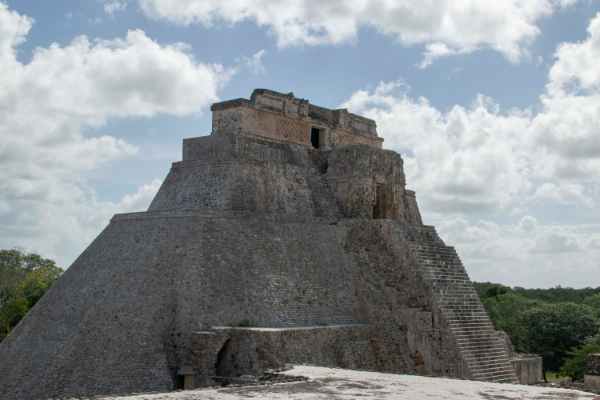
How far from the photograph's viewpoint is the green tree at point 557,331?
1410 inches

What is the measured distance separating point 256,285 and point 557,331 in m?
23.9

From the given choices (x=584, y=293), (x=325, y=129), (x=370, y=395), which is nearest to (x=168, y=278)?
(x=370, y=395)

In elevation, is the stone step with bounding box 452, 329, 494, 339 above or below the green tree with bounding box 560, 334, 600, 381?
above

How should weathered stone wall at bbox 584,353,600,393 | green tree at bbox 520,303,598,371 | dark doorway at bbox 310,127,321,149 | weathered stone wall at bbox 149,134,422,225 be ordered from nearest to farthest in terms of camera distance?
weathered stone wall at bbox 584,353,600,393
weathered stone wall at bbox 149,134,422,225
dark doorway at bbox 310,127,321,149
green tree at bbox 520,303,598,371

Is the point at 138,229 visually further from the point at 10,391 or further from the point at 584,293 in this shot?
the point at 584,293

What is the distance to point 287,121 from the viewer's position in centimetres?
2311

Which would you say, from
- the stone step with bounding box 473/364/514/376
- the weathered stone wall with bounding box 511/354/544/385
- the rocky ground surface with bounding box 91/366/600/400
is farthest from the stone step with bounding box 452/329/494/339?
the rocky ground surface with bounding box 91/366/600/400

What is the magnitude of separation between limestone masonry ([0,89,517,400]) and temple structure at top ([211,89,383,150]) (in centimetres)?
7

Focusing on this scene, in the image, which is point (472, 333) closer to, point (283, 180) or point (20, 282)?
point (283, 180)

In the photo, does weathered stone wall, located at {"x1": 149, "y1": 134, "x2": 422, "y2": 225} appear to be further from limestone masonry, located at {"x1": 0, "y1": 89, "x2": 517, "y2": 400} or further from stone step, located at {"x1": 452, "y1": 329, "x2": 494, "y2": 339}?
stone step, located at {"x1": 452, "y1": 329, "x2": 494, "y2": 339}

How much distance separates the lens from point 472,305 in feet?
64.1

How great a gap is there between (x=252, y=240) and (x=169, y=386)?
465 cm

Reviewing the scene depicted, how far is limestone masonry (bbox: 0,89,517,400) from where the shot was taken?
604 inches

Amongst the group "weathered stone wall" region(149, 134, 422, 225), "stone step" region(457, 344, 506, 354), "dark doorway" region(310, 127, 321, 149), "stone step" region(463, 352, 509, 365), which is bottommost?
"stone step" region(463, 352, 509, 365)
